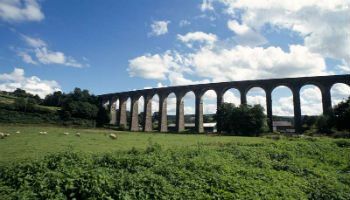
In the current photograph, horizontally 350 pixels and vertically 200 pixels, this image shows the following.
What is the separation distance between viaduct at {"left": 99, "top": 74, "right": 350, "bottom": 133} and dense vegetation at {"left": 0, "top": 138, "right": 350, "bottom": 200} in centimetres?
2996

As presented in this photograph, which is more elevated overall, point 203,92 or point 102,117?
point 203,92

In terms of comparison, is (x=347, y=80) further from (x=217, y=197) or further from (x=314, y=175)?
(x=217, y=197)

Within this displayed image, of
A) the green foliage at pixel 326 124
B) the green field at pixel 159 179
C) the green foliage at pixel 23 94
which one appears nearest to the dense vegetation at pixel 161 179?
the green field at pixel 159 179

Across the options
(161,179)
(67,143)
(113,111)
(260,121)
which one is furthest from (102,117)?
(161,179)

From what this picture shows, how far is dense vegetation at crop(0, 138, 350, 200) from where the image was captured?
23.2ft

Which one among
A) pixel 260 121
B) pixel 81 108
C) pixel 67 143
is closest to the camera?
pixel 67 143

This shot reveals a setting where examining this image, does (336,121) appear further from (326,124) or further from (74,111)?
(74,111)

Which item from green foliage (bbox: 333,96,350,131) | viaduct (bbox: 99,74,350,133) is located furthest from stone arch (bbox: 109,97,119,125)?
green foliage (bbox: 333,96,350,131)

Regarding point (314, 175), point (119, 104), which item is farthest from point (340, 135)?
point (119, 104)

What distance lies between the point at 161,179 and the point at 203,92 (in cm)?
4428

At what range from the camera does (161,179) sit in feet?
26.5

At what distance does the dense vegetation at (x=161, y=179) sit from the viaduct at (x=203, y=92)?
30.0 meters

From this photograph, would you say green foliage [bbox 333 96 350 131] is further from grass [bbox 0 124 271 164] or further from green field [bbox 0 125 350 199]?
green field [bbox 0 125 350 199]

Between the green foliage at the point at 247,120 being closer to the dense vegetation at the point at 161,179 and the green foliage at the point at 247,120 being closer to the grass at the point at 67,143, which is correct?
the grass at the point at 67,143
